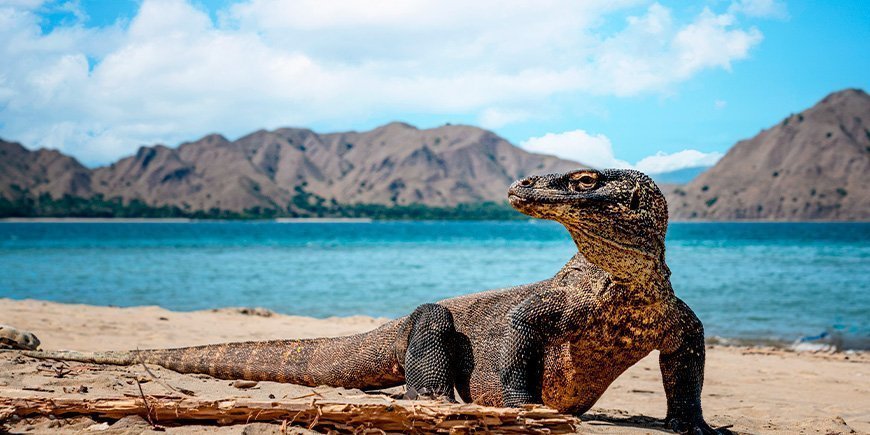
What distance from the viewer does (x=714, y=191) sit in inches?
7466

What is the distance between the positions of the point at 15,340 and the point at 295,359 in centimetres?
297

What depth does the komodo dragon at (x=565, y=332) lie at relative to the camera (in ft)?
13.6

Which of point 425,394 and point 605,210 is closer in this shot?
point 605,210

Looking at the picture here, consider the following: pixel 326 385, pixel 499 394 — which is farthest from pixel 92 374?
pixel 499 394

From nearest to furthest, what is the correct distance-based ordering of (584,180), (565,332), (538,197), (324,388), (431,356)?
(538,197) < (584,180) < (565,332) < (431,356) < (324,388)

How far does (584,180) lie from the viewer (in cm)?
421

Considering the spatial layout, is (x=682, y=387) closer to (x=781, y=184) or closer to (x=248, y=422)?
(x=248, y=422)

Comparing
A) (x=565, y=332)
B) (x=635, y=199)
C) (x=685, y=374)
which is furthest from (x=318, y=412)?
(x=685, y=374)

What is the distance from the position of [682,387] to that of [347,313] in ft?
52.4

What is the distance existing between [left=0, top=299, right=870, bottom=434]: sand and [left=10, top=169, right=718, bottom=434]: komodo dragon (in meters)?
0.32

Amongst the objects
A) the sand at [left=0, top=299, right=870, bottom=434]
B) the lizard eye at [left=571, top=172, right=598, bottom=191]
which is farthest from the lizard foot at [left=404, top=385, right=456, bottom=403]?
the lizard eye at [left=571, top=172, right=598, bottom=191]

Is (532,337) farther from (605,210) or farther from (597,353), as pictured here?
(605,210)

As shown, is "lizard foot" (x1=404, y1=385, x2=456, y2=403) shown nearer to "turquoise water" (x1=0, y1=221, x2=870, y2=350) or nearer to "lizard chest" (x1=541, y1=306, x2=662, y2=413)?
"lizard chest" (x1=541, y1=306, x2=662, y2=413)

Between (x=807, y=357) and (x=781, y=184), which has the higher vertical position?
(x=781, y=184)
